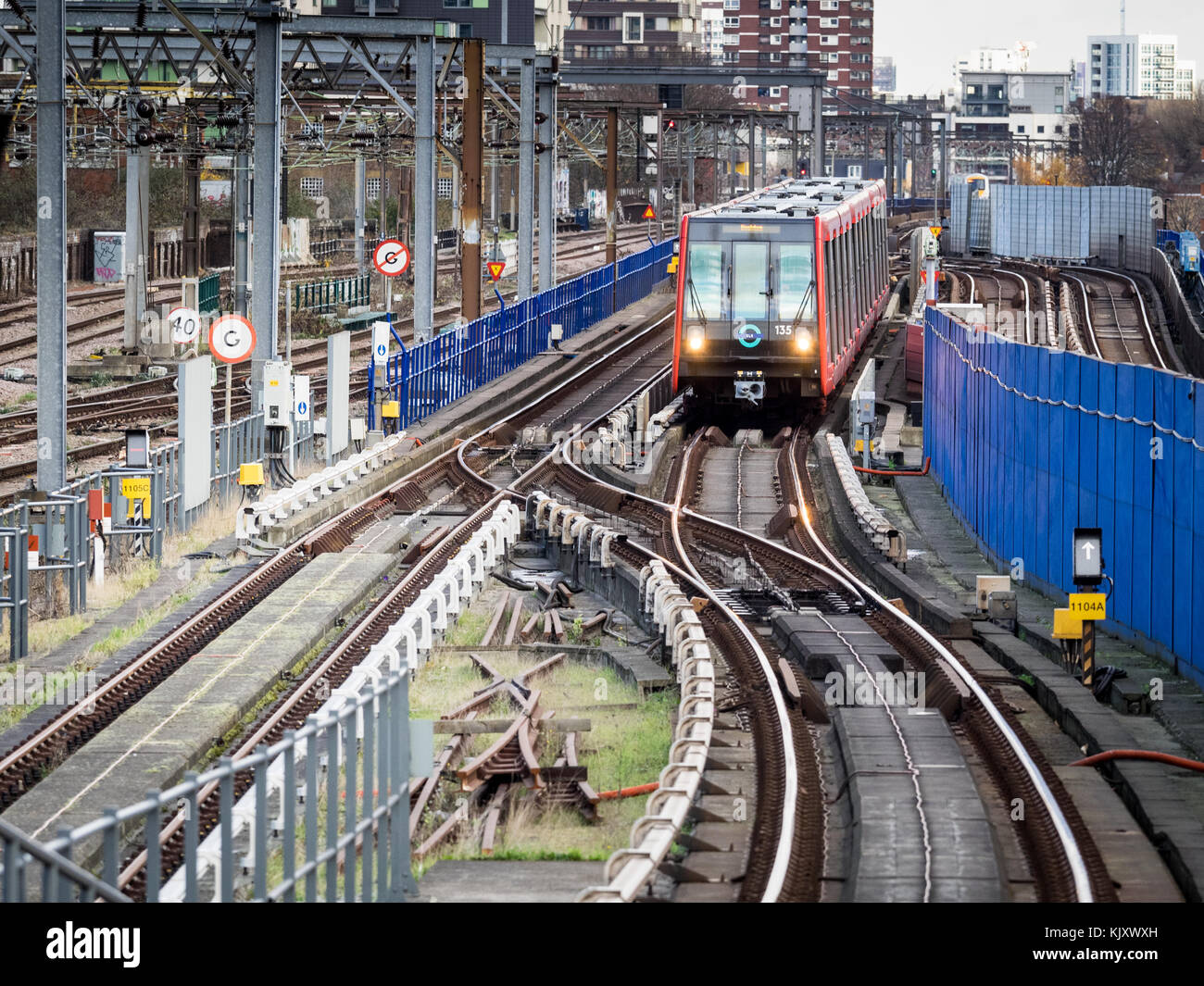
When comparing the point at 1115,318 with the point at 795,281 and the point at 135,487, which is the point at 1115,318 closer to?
the point at 795,281

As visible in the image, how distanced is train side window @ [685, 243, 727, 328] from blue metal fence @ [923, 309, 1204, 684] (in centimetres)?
571

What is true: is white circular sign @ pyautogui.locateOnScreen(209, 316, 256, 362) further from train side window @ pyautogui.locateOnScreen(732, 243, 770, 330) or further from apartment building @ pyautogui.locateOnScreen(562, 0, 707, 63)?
apartment building @ pyautogui.locateOnScreen(562, 0, 707, 63)

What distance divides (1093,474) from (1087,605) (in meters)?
3.10

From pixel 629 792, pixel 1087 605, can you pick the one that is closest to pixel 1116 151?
pixel 1087 605

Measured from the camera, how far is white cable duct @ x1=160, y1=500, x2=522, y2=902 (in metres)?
9.59

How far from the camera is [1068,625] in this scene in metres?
14.8

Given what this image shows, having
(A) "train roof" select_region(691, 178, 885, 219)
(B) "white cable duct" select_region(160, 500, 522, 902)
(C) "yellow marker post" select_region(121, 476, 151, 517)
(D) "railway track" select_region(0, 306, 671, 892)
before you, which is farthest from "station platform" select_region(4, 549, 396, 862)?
(A) "train roof" select_region(691, 178, 885, 219)

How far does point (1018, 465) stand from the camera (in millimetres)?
20297

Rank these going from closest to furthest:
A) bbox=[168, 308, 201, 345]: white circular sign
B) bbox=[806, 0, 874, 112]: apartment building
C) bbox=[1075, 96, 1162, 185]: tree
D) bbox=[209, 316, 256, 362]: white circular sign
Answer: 1. bbox=[209, 316, 256, 362]: white circular sign
2. bbox=[168, 308, 201, 345]: white circular sign
3. bbox=[1075, 96, 1162, 185]: tree
4. bbox=[806, 0, 874, 112]: apartment building

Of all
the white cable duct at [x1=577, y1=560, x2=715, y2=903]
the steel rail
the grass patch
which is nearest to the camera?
the white cable duct at [x1=577, y1=560, x2=715, y2=903]

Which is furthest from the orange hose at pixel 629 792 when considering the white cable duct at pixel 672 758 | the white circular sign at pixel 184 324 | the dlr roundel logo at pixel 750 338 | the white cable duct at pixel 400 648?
the dlr roundel logo at pixel 750 338

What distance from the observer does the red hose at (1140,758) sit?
1230 cm

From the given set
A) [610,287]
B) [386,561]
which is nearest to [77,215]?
[610,287]
